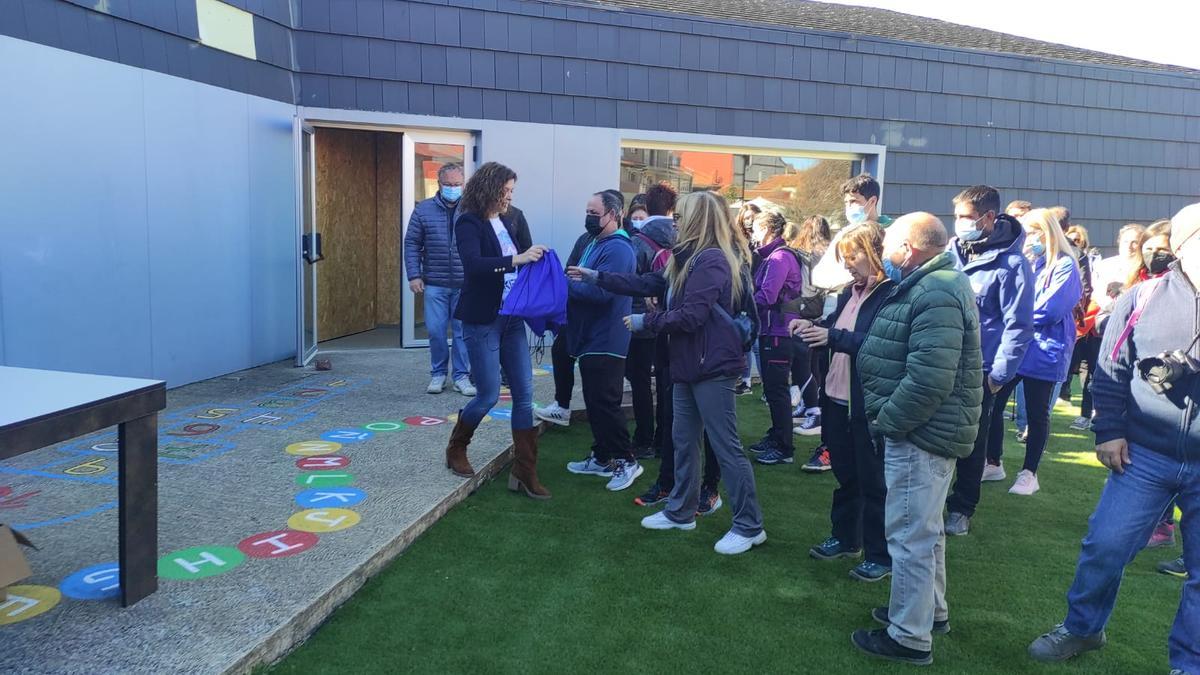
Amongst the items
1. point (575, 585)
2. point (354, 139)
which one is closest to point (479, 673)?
point (575, 585)

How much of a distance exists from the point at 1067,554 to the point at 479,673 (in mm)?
3128

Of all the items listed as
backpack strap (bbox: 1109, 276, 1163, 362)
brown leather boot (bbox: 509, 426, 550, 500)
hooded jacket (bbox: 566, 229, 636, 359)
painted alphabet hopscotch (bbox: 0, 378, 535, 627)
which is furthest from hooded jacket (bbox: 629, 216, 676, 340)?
backpack strap (bbox: 1109, 276, 1163, 362)

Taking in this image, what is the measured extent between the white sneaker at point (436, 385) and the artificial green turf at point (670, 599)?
7.07 ft

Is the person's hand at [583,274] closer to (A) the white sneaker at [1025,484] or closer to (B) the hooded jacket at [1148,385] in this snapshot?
(B) the hooded jacket at [1148,385]

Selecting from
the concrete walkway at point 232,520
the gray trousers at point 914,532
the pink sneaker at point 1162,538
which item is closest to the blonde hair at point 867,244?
the gray trousers at point 914,532

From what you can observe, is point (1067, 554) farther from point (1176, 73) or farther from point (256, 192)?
point (1176, 73)

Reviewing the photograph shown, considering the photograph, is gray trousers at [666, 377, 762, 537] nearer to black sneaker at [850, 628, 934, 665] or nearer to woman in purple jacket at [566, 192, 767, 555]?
woman in purple jacket at [566, 192, 767, 555]

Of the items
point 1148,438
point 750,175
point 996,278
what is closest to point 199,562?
point 1148,438

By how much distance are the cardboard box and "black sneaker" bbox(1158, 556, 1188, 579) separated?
4.98 meters

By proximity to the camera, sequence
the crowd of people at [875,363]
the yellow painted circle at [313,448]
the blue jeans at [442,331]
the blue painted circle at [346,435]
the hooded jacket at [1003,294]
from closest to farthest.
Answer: the crowd of people at [875,363], the hooded jacket at [1003,294], the yellow painted circle at [313,448], the blue painted circle at [346,435], the blue jeans at [442,331]

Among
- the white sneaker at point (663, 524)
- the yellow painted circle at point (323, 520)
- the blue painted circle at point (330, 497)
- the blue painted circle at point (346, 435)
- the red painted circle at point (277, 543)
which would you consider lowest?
the white sneaker at point (663, 524)

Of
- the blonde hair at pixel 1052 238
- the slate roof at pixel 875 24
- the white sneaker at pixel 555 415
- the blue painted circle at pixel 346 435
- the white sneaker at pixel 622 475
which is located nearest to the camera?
the blonde hair at pixel 1052 238

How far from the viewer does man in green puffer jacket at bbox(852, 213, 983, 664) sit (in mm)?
2832

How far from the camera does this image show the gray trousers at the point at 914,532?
2961mm
